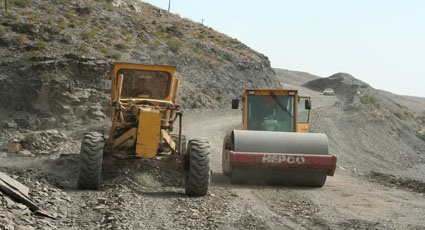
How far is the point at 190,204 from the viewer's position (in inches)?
359

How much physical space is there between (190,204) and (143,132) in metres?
1.74

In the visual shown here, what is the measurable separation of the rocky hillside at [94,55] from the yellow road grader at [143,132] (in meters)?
16.6

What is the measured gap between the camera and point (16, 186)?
789 cm

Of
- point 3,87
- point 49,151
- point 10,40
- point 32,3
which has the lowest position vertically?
point 49,151

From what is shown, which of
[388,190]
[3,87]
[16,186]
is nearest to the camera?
[16,186]

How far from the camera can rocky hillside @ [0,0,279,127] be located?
28.2 metres

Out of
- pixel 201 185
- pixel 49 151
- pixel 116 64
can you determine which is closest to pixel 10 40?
pixel 49 151

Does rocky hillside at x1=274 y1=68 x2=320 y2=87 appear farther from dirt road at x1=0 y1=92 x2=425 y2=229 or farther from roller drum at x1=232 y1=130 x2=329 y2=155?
dirt road at x1=0 y1=92 x2=425 y2=229

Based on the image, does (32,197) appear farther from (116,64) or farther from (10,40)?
(10,40)

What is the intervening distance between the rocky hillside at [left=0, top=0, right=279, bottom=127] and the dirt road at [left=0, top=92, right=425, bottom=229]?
1531 cm

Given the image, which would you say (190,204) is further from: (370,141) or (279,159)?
(370,141)

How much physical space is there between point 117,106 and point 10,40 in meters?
23.6

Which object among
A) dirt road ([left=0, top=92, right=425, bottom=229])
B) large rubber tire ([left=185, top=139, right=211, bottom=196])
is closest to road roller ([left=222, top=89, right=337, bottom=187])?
dirt road ([left=0, top=92, right=425, bottom=229])

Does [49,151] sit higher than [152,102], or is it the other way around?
[152,102]
